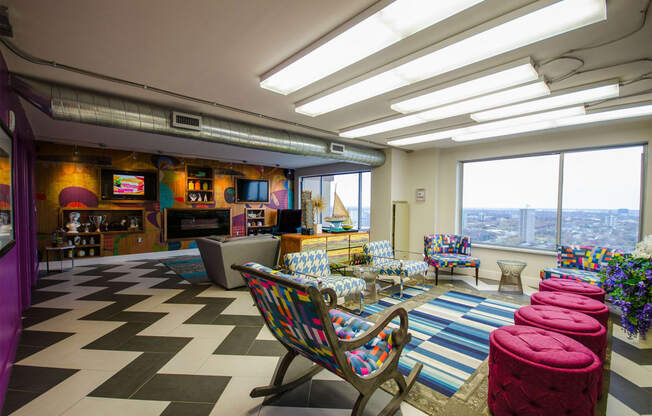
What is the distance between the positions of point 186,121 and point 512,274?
5510 millimetres

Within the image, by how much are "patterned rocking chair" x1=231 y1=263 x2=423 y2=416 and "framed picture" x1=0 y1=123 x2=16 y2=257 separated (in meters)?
1.90

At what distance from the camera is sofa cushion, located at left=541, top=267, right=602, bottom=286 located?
3.67 metres

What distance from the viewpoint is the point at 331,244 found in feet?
17.5

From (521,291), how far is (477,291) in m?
0.72

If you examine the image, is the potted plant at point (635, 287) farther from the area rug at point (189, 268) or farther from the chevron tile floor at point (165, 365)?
the area rug at point (189, 268)

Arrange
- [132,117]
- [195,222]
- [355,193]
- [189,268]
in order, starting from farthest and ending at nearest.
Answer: [355,193]
[195,222]
[189,268]
[132,117]

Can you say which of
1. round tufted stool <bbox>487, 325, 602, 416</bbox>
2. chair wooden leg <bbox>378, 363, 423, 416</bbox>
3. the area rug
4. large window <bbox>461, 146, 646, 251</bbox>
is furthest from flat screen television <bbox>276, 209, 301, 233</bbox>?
round tufted stool <bbox>487, 325, 602, 416</bbox>

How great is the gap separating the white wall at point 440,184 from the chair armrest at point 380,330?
469 cm

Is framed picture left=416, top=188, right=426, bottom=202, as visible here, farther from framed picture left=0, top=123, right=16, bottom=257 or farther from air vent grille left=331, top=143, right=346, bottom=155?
framed picture left=0, top=123, right=16, bottom=257

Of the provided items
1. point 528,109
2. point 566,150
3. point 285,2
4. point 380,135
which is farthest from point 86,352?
point 566,150

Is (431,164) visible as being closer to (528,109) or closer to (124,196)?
(528,109)

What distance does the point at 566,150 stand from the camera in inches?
192

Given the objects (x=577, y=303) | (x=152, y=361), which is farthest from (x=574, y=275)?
(x=152, y=361)

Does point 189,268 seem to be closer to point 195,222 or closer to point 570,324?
point 195,222
